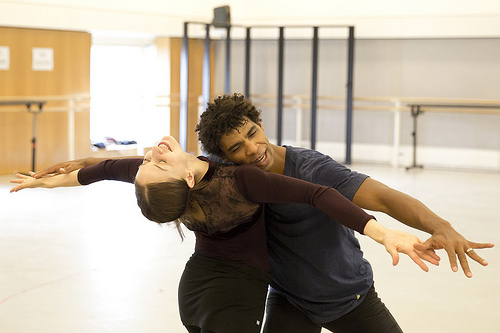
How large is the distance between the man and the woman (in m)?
0.10

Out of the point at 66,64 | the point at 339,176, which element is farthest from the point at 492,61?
the point at 339,176

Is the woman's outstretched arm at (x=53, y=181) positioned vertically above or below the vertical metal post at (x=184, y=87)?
below

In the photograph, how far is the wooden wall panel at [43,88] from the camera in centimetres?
875

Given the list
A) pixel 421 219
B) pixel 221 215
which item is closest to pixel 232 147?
pixel 221 215

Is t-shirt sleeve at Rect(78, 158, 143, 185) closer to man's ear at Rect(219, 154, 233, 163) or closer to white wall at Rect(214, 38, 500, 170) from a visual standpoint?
man's ear at Rect(219, 154, 233, 163)

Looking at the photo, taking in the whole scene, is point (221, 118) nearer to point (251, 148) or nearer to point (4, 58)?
point (251, 148)

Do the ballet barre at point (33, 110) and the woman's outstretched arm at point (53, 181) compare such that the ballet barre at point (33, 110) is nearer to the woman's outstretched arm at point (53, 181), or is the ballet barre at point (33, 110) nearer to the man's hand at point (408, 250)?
the woman's outstretched arm at point (53, 181)

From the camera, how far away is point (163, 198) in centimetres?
169

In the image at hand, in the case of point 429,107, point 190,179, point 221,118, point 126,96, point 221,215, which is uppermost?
point 126,96

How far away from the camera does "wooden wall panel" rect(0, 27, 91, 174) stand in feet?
28.7

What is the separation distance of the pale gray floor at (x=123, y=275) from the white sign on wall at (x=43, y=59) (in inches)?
108

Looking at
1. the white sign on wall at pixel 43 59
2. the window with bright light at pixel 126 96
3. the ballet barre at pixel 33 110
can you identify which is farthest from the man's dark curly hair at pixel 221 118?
the window with bright light at pixel 126 96

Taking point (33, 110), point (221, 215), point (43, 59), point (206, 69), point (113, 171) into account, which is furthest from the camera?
point (206, 69)

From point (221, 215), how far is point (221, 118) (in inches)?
13.4
